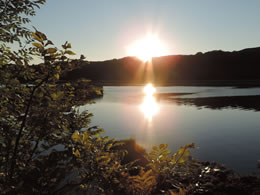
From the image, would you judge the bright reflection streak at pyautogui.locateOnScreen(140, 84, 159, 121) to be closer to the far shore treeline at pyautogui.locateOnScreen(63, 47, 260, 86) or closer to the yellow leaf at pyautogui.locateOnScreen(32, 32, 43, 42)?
the yellow leaf at pyautogui.locateOnScreen(32, 32, 43, 42)

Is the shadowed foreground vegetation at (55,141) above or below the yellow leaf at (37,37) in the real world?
below

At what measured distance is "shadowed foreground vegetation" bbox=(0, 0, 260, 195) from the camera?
8.79 feet

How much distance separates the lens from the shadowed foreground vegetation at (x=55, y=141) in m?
2.68

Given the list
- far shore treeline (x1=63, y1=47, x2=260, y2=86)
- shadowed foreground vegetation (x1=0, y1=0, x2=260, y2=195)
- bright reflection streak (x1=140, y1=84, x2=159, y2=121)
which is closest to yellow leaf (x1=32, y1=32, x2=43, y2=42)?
shadowed foreground vegetation (x1=0, y1=0, x2=260, y2=195)

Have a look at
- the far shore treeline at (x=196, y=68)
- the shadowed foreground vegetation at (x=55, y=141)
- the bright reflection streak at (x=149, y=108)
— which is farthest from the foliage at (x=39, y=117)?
the far shore treeline at (x=196, y=68)

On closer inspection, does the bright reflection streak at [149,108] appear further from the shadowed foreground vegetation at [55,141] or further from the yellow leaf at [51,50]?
the yellow leaf at [51,50]

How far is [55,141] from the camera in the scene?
337cm

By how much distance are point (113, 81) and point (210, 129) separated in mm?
167855

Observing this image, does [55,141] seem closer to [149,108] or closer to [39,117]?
[39,117]

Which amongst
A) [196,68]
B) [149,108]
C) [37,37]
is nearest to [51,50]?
[37,37]

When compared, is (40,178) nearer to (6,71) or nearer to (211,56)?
(6,71)

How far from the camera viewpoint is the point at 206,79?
569 ft

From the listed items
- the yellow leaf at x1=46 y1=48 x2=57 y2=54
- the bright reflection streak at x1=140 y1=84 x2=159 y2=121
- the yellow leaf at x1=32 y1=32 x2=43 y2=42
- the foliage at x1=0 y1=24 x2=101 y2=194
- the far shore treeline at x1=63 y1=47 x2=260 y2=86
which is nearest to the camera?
the yellow leaf at x1=32 y1=32 x2=43 y2=42

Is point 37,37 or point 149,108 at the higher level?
point 37,37
